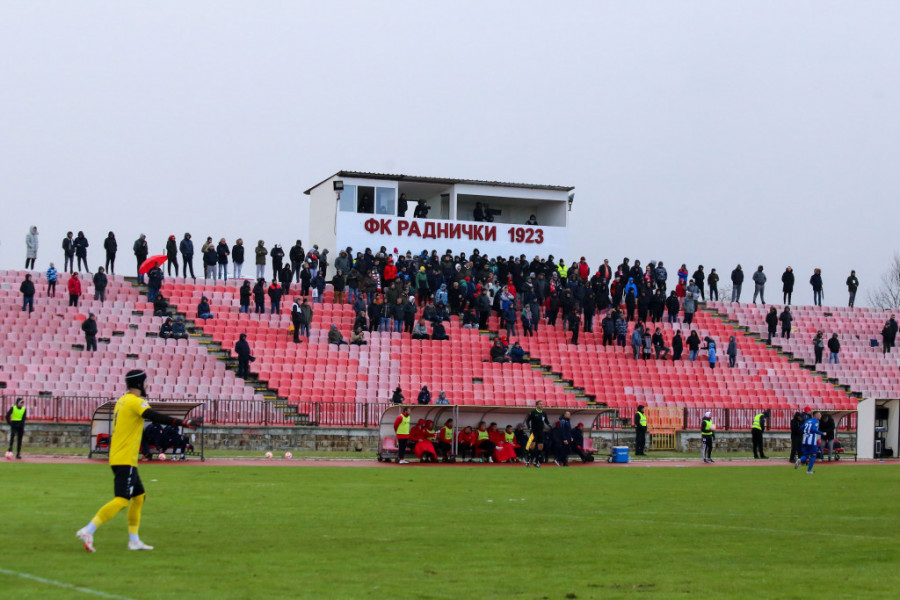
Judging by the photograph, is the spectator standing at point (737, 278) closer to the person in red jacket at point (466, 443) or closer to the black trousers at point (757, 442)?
the black trousers at point (757, 442)

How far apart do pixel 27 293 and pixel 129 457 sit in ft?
101

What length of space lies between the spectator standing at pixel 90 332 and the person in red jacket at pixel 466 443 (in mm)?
13204

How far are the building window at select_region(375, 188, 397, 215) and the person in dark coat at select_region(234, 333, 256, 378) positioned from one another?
16.0 meters

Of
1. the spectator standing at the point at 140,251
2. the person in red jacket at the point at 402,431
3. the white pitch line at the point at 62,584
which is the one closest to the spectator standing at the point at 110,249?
the spectator standing at the point at 140,251

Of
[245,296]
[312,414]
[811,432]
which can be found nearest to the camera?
[811,432]

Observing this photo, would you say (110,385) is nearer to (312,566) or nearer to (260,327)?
(260,327)

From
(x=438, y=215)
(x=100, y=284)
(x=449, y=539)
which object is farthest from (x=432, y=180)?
(x=449, y=539)

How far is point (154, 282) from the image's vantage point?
44156mm

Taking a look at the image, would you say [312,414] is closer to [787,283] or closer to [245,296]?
[245,296]

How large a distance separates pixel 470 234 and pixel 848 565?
43.1 meters

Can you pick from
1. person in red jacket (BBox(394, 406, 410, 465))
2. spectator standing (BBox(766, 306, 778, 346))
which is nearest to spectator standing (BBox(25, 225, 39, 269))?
person in red jacket (BBox(394, 406, 410, 465))

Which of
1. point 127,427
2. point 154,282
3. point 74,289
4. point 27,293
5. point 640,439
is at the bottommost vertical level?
point 640,439

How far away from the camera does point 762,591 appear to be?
10648 mm

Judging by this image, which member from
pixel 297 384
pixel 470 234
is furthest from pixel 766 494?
pixel 470 234
